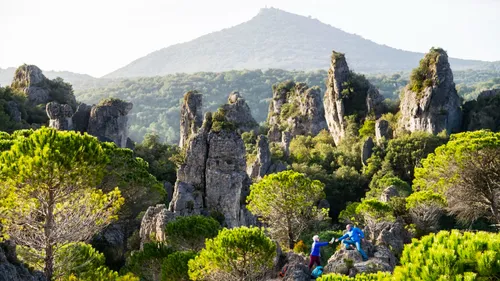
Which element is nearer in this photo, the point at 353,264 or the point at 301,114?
the point at 353,264

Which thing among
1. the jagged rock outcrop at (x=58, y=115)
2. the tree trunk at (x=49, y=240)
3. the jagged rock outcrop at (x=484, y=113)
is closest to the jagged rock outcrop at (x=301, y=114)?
the jagged rock outcrop at (x=484, y=113)

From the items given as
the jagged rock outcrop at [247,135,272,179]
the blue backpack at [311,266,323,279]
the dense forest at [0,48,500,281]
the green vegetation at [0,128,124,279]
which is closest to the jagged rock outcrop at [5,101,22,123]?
the dense forest at [0,48,500,281]

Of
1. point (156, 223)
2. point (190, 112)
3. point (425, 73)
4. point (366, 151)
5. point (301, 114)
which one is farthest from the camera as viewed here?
point (301, 114)

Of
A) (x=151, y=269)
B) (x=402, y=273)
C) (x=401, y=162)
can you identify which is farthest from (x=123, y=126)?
(x=402, y=273)

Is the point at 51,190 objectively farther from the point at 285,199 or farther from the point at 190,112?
the point at 190,112

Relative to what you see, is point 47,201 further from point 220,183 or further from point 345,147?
point 345,147

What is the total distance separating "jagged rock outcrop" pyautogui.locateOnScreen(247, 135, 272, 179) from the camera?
60156mm

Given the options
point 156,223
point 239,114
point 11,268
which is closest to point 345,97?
point 239,114

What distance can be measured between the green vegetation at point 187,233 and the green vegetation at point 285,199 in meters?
5.74

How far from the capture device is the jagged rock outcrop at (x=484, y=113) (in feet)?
215

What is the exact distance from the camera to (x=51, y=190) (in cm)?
1845

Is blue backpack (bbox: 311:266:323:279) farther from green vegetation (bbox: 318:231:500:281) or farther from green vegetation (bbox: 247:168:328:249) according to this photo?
green vegetation (bbox: 247:168:328:249)

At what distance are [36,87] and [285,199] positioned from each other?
56.1 meters

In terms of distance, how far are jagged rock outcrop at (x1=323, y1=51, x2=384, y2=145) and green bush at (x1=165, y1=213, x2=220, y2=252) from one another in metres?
57.5
